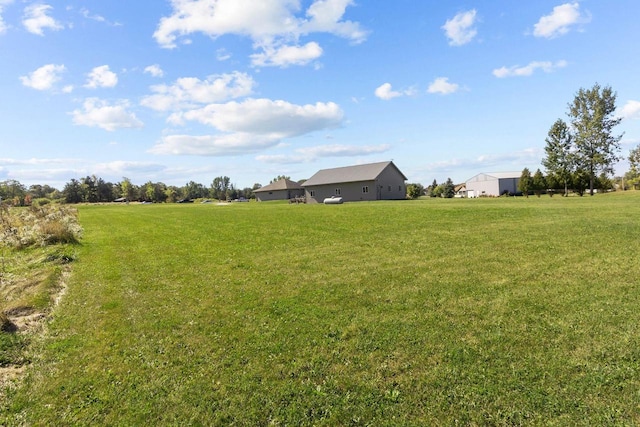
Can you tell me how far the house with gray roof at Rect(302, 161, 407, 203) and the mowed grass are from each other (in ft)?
Result: 127

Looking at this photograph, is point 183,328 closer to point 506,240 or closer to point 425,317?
point 425,317

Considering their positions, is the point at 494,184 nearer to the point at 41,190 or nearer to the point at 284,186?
the point at 284,186

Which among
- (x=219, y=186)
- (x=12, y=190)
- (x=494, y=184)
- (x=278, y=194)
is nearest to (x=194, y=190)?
(x=219, y=186)

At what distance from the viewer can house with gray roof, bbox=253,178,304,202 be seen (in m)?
74.0

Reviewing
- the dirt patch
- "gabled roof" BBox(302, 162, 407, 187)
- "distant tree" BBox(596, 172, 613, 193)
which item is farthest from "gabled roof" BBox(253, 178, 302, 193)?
the dirt patch

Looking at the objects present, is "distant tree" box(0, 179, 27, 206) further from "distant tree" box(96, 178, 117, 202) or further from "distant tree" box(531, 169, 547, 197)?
"distant tree" box(531, 169, 547, 197)

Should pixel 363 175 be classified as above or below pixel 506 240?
above

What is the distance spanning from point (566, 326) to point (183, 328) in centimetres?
630

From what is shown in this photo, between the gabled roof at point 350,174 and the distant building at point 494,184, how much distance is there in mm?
22964

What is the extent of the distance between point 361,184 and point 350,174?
3.69 m

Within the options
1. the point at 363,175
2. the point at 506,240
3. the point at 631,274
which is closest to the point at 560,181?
the point at 363,175

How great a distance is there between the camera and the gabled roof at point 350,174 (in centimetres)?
4886

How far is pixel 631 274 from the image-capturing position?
7184mm

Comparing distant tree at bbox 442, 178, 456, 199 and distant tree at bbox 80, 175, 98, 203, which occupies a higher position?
distant tree at bbox 80, 175, 98, 203
